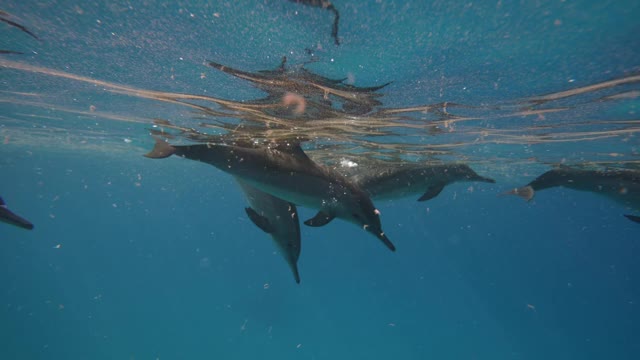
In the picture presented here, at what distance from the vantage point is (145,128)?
17.5m

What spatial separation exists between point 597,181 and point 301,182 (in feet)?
28.2

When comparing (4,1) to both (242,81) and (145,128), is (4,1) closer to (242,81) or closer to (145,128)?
(242,81)

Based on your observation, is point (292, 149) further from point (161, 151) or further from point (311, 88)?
point (311, 88)

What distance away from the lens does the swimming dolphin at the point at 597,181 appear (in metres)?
9.78

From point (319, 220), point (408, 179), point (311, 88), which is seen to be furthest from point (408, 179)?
point (319, 220)

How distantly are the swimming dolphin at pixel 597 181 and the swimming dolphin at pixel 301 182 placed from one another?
5.37 metres

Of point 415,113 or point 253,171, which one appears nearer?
point 253,171

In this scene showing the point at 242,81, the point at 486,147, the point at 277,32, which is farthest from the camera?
the point at 486,147

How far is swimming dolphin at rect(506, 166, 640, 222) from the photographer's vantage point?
978 cm

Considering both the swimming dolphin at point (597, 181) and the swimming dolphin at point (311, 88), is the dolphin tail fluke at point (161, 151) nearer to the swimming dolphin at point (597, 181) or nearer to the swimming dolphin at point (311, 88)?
the swimming dolphin at point (311, 88)

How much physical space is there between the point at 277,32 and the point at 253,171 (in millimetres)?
2345

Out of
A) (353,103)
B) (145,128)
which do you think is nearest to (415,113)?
(353,103)

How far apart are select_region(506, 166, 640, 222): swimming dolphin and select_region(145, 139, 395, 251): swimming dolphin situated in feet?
17.6

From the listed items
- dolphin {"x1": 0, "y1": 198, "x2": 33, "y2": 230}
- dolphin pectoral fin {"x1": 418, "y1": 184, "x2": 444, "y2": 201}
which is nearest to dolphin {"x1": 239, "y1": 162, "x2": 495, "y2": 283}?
dolphin pectoral fin {"x1": 418, "y1": 184, "x2": 444, "y2": 201}
